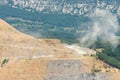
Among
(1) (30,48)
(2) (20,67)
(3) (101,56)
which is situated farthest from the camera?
(3) (101,56)

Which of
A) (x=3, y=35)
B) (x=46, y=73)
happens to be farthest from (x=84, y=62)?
(x=3, y=35)

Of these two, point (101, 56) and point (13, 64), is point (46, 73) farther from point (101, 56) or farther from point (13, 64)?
point (101, 56)

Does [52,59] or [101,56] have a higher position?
[52,59]

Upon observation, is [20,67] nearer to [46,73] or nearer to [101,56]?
[46,73]

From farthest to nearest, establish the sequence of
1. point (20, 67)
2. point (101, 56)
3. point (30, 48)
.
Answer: point (101, 56) < point (30, 48) < point (20, 67)

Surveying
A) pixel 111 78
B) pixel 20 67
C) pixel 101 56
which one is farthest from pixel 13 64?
pixel 101 56

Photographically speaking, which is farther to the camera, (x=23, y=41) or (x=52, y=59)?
(x=23, y=41)
